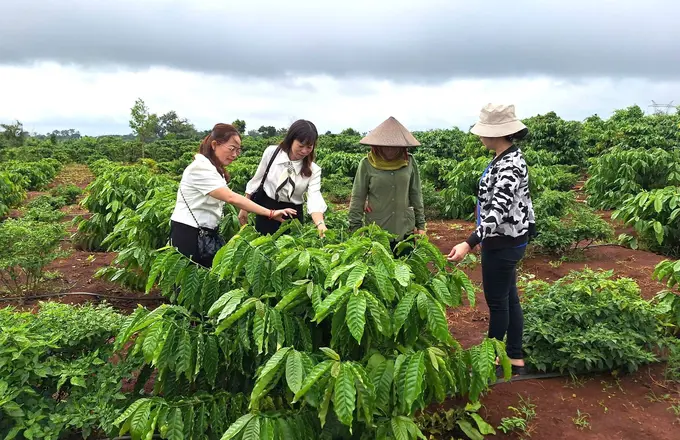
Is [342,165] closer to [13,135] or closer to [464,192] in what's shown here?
[464,192]

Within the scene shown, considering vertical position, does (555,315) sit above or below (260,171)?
below

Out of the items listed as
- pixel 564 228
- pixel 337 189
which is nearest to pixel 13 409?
pixel 564 228

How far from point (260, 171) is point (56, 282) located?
3.27 meters

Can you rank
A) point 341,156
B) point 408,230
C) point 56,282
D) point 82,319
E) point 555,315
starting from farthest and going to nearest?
point 341,156, point 56,282, point 408,230, point 555,315, point 82,319

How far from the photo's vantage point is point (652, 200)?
5570mm

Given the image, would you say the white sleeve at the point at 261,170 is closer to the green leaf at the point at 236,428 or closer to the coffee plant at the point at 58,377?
the coffee plant at the point at 58,377

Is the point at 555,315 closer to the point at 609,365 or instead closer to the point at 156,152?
the point at 609,365

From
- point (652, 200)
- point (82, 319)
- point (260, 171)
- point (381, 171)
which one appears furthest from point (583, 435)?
point (652, 200)

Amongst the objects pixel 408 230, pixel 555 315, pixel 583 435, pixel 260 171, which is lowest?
pixel 583 435

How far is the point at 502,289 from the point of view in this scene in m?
2.92

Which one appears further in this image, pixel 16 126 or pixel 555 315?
pixel 16 126

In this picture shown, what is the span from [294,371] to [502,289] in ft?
5.39

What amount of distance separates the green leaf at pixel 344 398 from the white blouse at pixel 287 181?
1.77 m

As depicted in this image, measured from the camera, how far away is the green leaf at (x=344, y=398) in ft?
5.35
